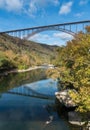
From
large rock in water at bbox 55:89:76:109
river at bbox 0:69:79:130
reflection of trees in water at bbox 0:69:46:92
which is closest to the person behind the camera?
river at bbox 0:69:79:130

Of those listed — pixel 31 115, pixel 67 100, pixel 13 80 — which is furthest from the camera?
pixel 13 80

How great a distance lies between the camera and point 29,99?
3416cm

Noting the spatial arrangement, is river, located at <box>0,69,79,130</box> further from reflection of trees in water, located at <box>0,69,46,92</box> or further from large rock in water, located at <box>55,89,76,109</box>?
reflection of trees in water, located at <box>0,69,46,92</box>

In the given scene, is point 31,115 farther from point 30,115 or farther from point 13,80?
point 13,80

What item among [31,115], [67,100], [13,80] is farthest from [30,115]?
[13,80]

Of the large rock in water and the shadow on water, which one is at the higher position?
the large rock in water

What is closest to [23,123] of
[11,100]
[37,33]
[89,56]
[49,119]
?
[49,119]

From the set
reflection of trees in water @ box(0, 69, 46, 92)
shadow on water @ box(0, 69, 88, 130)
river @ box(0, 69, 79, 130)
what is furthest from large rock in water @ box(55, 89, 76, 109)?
reflection of trees in water @ box(0, 69, 46, 92)

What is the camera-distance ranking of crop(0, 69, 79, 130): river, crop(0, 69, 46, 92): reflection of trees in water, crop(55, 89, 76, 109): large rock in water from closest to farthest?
crop(0, 69, 79, 130): river, crop(55, 89, 76, 109): large rock in water, crop(0, 69, 46, 92): reflection of trees in water

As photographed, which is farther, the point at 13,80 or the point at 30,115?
the point at 13,80

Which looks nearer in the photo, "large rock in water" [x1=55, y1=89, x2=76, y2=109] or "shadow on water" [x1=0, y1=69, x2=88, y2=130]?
"shadow on water" [x1=0, y1=69, x2=88, y2=130]

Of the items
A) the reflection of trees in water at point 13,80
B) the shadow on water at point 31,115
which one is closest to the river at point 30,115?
the shadow on water at point 31,115

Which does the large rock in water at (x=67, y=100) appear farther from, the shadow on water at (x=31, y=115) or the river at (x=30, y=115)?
the river at (x=30, y=115)

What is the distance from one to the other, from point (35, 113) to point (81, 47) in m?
8.68
